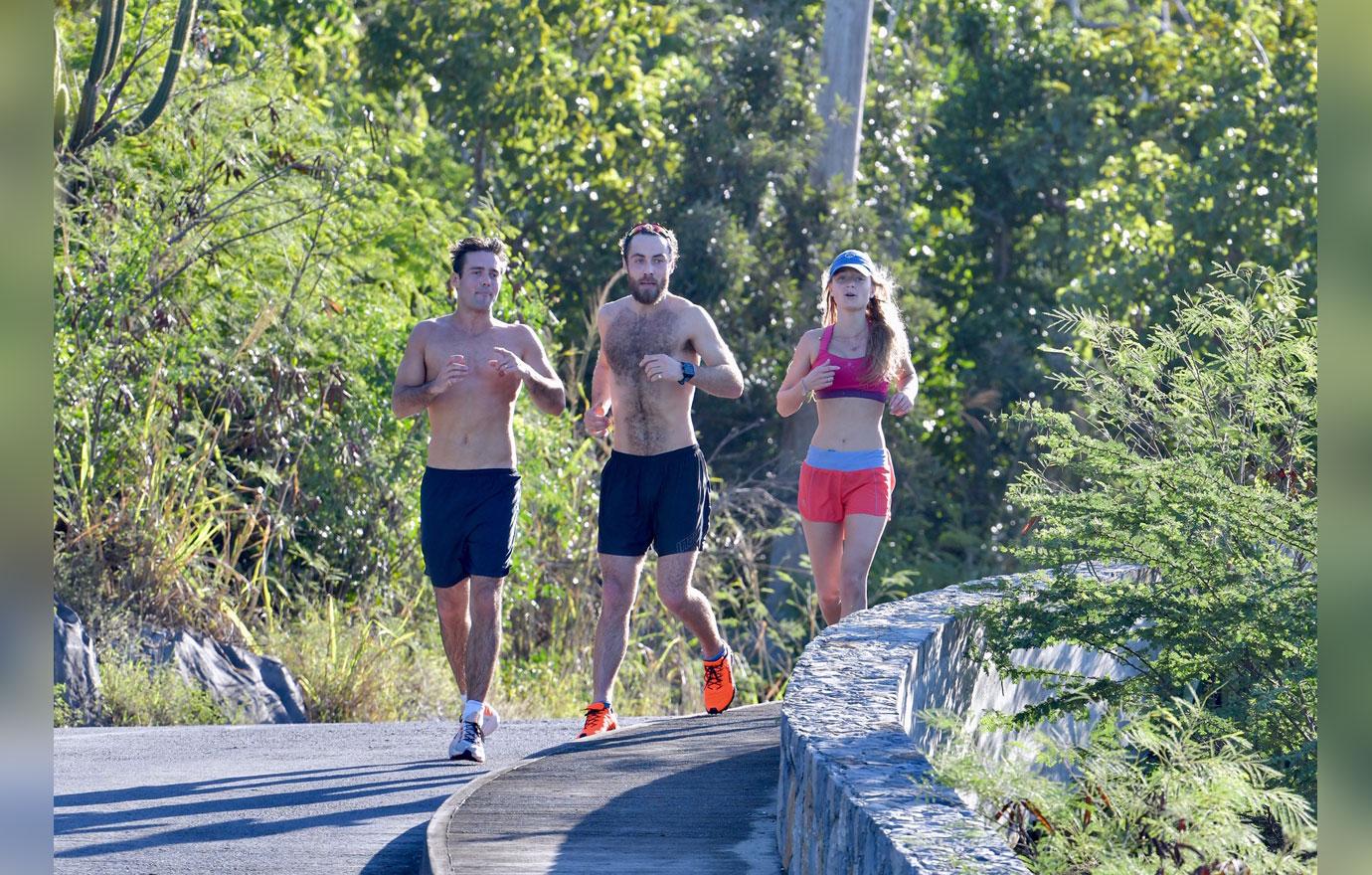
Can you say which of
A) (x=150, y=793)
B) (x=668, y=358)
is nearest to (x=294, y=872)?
(x=150, y=793)

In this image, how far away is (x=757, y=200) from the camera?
20.2 meters

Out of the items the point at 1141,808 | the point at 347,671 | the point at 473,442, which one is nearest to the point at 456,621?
the point at 473,442

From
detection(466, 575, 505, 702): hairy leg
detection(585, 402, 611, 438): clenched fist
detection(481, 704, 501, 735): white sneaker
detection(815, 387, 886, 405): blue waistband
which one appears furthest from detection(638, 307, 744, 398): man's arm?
detection(481, 704, 501, 735): white sneaker

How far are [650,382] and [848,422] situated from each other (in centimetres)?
109

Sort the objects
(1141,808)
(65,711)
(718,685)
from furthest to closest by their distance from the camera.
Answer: (65,711) < (718,685) < (1141,808)

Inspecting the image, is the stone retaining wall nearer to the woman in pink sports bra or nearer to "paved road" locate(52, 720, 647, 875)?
the woman in pink sports bra

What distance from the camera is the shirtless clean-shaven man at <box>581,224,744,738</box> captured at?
747 cm

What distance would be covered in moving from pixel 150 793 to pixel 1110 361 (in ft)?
13.4

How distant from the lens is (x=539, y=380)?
720 centimetres

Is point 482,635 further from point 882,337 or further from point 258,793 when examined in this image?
point 882,337

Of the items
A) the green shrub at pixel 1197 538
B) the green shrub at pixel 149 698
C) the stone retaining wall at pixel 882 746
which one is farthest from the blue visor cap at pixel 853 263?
the green shrub at pixel 149 698

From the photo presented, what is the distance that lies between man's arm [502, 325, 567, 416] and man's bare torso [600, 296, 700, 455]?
0.32m

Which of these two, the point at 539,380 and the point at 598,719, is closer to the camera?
the point at 539,380
